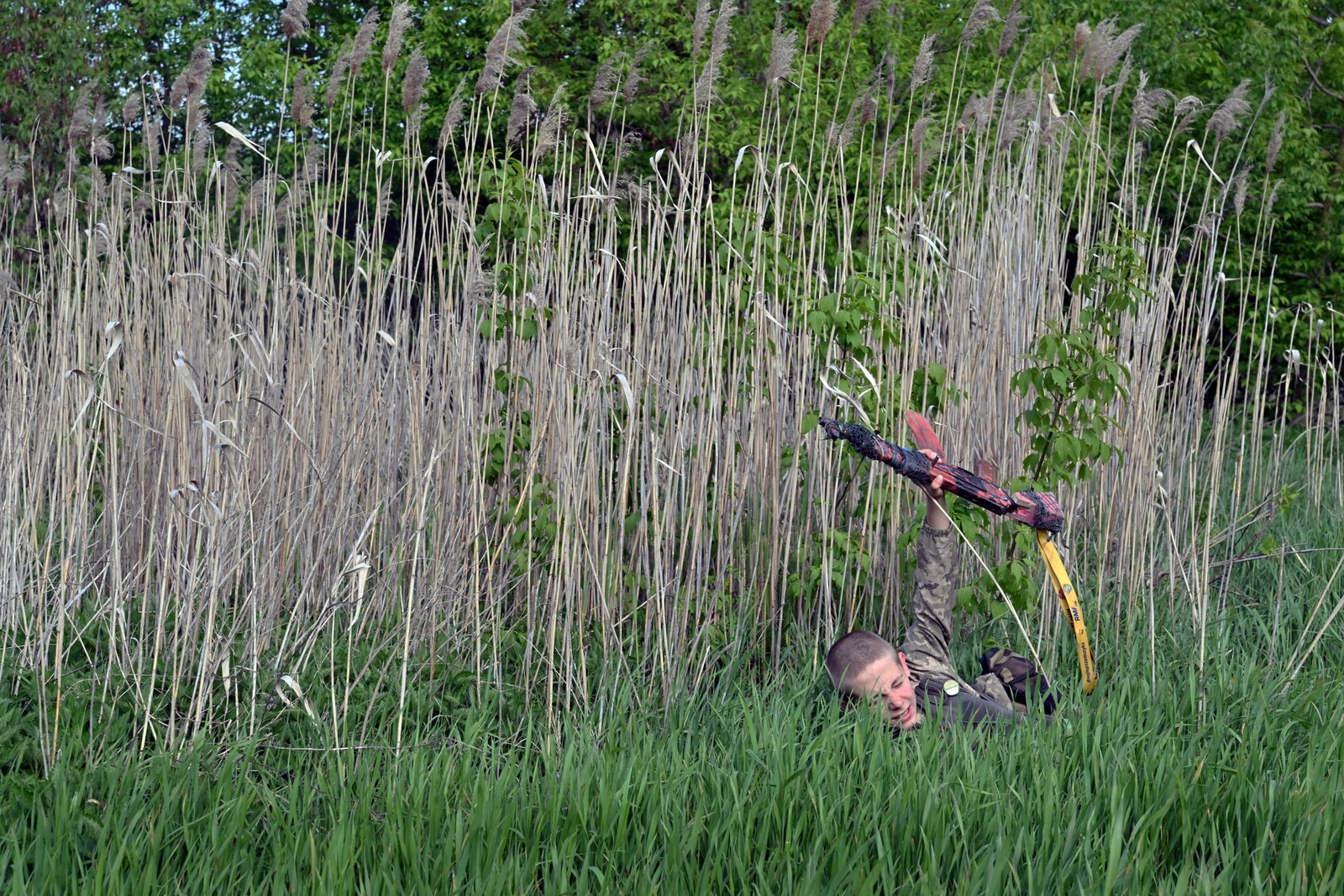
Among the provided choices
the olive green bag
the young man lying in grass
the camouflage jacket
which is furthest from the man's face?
the olive green bag

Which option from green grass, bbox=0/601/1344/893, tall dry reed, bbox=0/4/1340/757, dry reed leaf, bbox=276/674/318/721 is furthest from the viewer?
tall dry reed, bbox=0/4/1340/757

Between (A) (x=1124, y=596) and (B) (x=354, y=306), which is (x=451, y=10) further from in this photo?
(A) (x=1124, y=596)

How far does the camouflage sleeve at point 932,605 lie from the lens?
283 centimetres

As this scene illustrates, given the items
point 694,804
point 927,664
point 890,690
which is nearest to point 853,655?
point 890,690

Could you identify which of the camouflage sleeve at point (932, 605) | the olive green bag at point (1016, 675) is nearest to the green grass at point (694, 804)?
the olive green bag at point (1016, 675)

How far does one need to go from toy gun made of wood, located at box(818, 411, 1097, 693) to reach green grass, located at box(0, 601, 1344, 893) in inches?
11.1

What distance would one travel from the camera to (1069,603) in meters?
2.69

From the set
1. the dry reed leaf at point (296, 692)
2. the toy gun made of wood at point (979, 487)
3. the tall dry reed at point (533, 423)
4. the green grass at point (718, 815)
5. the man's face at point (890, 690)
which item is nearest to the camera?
the green grass at point (718, 815)

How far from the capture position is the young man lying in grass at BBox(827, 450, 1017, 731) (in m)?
2.60

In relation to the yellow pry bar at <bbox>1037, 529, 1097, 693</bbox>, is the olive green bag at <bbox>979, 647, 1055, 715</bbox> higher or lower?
lower

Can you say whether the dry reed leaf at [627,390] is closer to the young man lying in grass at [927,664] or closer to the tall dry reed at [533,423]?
the tall dry reed at [533,423]

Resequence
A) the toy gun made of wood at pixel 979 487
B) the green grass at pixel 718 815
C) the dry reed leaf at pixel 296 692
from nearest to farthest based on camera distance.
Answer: the green grass at pixel 718 815 → the dry reed leaf at pixel 296 692 → the toy gun made of wood at pixel 979 487

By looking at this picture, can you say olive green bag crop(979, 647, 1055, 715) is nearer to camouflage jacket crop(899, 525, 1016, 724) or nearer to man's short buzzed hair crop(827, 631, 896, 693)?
camouflage jacket crop(899, 525, 1016, 724)

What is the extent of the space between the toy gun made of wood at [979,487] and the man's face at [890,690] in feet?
1.32
